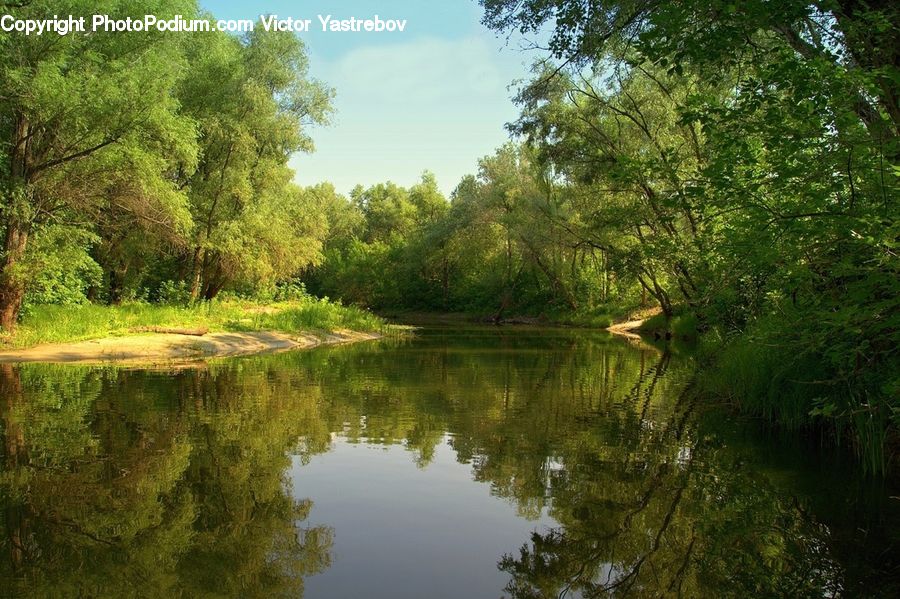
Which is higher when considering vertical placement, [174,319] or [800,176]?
[800,176]

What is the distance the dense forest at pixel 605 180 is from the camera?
6656 millimetres

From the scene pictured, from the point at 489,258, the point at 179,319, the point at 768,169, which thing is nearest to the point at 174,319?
the point at 179,319

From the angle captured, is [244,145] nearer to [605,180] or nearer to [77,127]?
[77,127]

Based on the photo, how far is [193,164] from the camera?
74.5 ft

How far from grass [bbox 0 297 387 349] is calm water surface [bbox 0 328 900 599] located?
8.30 metres

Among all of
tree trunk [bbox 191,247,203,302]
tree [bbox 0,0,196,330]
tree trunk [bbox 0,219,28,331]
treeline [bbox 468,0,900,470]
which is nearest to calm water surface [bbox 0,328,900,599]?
treeline [bbox 468,0,900,470]

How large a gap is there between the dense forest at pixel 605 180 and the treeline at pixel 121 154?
9cm

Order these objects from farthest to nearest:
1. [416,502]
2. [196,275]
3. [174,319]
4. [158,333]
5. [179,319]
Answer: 1. [196,275]
2. [179,319]
3. [174,319]
4. [158,333]
5. [416,502]

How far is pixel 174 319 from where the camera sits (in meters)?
25.1

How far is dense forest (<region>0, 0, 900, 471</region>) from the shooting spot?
6656mm

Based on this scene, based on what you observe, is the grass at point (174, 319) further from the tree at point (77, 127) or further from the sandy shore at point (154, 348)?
the tree at point (77, 127)

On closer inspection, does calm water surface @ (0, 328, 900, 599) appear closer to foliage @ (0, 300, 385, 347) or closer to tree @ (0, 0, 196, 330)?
foliage @ (0, 300, 385, 347)

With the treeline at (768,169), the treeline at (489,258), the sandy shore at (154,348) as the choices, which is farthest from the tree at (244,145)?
the treeline at (768,169)

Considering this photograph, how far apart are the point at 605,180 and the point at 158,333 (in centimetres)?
1965
